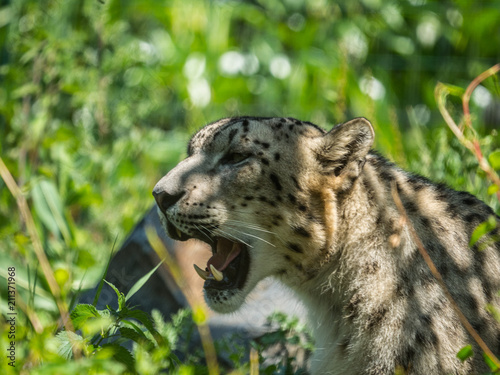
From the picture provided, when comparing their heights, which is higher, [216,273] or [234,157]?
[234,157]

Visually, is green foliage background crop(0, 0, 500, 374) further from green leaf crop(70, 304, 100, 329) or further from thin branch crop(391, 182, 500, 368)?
thin branch crop(391, 182, 500, 368)

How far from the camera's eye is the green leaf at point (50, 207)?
174 inches

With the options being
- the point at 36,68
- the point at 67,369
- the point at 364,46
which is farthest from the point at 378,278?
the point at 364,46

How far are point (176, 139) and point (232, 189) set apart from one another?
3.37 metres

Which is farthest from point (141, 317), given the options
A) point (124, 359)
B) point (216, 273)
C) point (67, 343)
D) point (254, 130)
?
point (254, 130)

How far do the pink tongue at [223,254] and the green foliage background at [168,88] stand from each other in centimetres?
62

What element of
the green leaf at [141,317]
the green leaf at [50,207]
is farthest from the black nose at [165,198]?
the green leaf at [50,207]

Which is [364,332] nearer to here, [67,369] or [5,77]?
[67,369]

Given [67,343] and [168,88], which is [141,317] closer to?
[67,343]

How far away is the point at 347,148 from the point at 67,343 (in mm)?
1432

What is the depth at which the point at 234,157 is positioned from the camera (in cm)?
308

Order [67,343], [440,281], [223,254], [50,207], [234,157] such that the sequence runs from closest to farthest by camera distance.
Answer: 1. [67,343]
2. [440,281]
3. [234,157]
4. [223,254]
5. [50,207]

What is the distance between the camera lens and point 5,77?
17.7ft

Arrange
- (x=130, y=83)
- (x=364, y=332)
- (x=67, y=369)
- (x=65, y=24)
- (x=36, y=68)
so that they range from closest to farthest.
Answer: (x=67, y=369), (x=364, y=332), (x=36, y=68), (x=130, y=83), (x=65, y=24)
